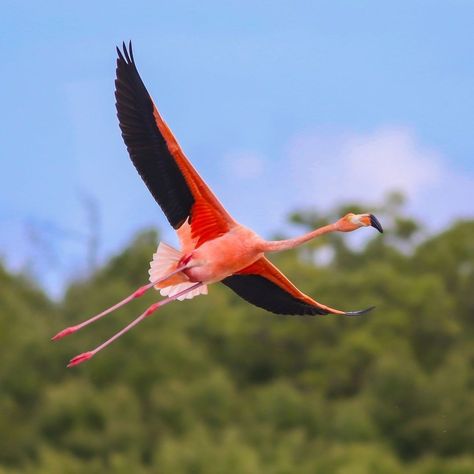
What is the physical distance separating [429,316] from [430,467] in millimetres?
9066

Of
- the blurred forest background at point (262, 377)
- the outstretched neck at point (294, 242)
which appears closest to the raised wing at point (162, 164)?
the outstretched neck at point (294, 242)

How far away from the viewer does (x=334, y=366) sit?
48.4 metres

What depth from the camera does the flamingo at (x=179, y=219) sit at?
504 inches

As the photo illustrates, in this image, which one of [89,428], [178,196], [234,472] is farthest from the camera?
[89,428]

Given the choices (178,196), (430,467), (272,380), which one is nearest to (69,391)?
(272,380)

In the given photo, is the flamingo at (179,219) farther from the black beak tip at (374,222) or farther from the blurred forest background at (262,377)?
the blurred forest background at (262,377)

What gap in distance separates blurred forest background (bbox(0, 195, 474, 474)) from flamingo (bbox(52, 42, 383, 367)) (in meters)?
25.4

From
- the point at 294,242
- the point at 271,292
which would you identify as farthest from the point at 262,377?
the point at 294,242

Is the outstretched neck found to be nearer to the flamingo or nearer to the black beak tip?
the flamingo

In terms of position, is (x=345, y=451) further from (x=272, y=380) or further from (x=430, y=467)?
(x=272, y=380)

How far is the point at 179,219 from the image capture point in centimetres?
1324

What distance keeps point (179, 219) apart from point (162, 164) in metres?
0.49

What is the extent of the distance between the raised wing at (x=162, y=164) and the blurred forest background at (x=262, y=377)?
25.5 metres

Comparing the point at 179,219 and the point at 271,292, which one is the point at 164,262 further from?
the point at 271,292
